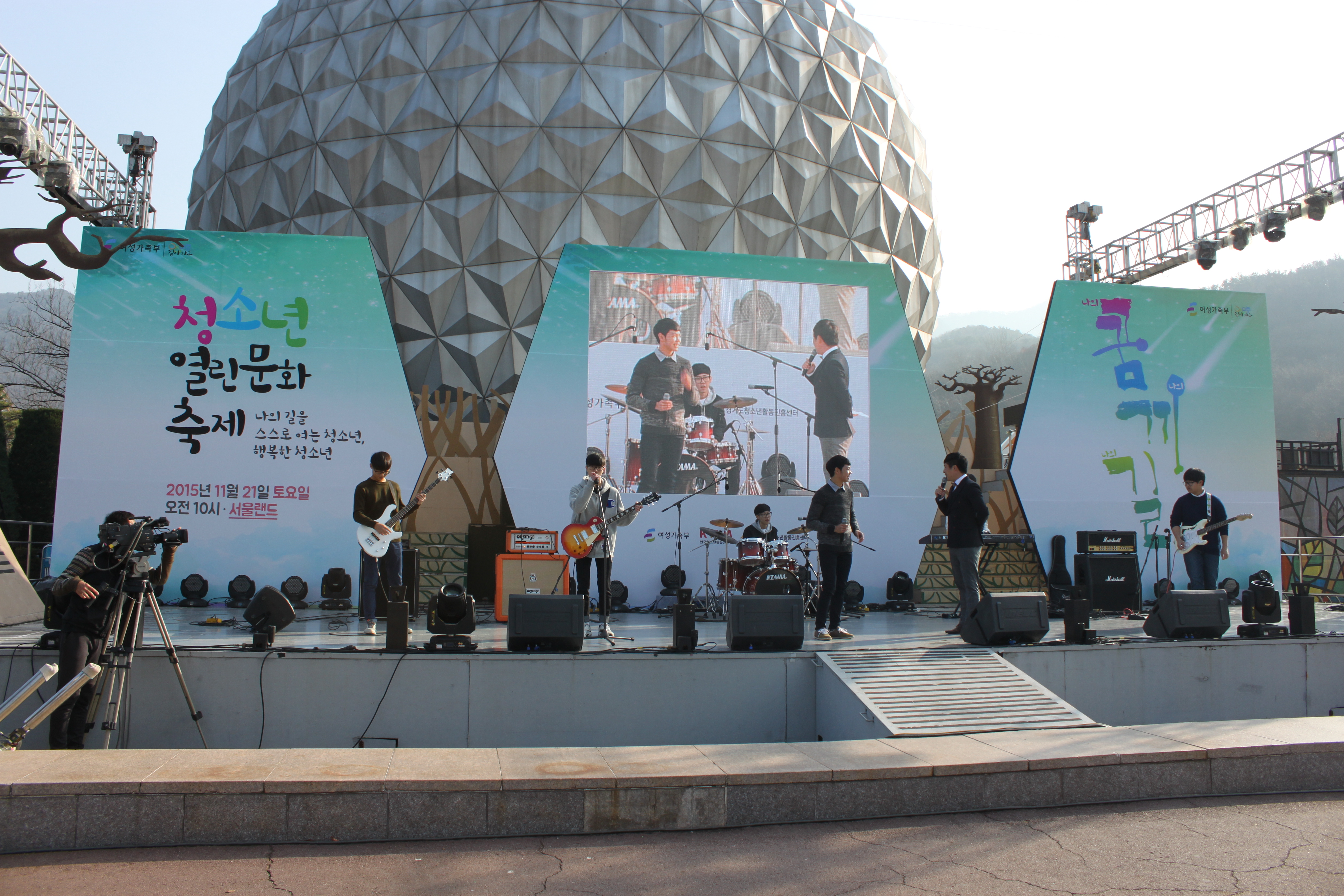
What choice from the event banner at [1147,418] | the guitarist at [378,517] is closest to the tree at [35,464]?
the guitarist at [378,517]

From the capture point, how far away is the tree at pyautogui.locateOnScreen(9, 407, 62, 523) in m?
16.2

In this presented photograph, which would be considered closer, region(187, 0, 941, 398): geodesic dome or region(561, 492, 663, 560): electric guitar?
region(561, 492, 663, 560): electric guitar

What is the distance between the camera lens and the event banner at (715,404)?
1037cm

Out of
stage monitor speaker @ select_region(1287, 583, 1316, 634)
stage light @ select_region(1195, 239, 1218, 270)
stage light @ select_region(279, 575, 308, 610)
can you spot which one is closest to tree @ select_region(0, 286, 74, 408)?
stage light @ select_region(279, 575, 308, 610)

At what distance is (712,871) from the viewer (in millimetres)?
3164

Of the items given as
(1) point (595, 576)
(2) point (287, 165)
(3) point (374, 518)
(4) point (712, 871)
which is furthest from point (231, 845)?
(2) point (287, 165)

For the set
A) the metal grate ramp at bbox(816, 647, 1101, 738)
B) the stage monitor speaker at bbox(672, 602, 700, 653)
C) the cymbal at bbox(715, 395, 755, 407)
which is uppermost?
the cymbal at bbox(715, 395, 755, 407)

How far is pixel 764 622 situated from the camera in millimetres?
6445

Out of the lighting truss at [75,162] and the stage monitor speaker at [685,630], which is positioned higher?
the lighting truss at [75,162]

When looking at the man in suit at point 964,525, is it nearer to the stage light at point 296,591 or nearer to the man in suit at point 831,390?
the man in suit at point 831,390

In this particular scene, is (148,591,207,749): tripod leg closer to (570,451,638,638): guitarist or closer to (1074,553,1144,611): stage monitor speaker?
(570,451,638,638): guitarist

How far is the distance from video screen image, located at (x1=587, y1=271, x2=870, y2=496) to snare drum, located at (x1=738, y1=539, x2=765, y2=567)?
1.87 meters

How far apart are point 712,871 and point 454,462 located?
998cm

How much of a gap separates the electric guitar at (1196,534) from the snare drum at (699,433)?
16.2 feet
